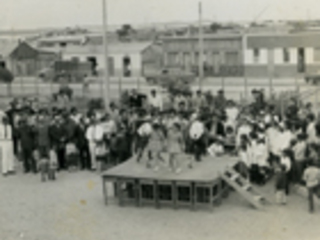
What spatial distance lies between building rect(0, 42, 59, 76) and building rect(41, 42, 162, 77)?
13.6ft

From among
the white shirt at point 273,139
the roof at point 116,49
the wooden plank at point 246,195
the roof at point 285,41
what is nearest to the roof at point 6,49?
the roof at point 116,49

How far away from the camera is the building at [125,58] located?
4488 centimetres

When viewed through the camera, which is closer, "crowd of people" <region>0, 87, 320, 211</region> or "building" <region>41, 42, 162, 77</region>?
"crowd of people" <region>0, 87, 320, 211</region>

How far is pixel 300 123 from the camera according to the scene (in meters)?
14.3

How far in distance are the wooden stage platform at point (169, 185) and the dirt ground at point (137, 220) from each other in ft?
0.83

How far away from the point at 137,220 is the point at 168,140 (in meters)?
2.36

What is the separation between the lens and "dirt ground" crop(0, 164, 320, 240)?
10.1 metres

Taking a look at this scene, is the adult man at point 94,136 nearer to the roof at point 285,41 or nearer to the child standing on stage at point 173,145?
the child standing on stage at point 173,145

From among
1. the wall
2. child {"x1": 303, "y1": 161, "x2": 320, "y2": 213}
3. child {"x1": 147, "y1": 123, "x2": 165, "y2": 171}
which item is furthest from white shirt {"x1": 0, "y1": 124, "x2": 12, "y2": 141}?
the wall

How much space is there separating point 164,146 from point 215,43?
3063 cm

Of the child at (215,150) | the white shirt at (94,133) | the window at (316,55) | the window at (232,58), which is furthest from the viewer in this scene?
the window at (232,58)

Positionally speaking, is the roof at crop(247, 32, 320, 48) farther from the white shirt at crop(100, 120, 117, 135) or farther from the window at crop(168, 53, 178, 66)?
the window at crop(168, 53, 178, 66)

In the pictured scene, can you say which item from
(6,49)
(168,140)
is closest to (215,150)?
(168,140)

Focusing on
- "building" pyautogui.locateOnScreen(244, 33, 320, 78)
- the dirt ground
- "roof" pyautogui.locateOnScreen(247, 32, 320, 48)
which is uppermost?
"roof" pyautogui.locateOnScreen(247, 32, 320, 48)
